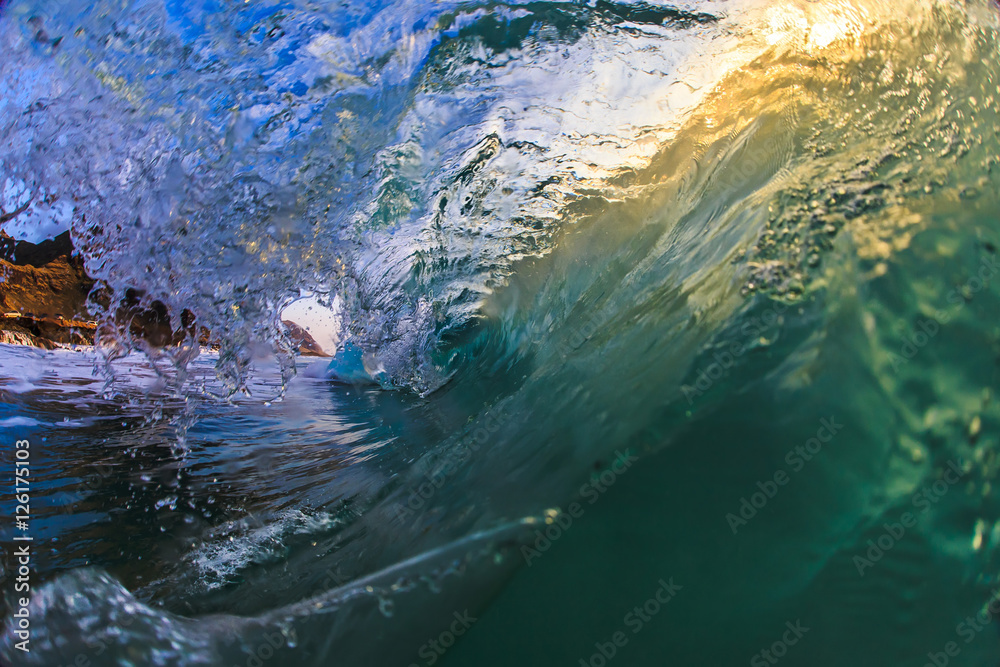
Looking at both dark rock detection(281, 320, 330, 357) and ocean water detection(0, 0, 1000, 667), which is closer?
ocean water detection(0, 0, 1000, 667)

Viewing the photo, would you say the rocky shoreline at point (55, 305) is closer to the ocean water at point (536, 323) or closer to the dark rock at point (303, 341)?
the dark rock at point (303, 341)

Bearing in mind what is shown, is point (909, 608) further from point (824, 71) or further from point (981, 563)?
point (824, 71)

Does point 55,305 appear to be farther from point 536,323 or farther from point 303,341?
point 536,323

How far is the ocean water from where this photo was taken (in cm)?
81

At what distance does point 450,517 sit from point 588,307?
0.78 m

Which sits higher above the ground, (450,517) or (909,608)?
(450,517)

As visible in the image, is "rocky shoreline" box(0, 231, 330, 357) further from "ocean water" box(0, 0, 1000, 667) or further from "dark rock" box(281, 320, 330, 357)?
"ocean water" box(0, 0, 1000, 667)

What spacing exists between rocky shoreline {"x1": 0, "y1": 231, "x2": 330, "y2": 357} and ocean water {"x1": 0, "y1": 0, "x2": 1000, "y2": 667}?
121 mm

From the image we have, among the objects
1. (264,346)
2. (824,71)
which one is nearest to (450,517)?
(264,346)

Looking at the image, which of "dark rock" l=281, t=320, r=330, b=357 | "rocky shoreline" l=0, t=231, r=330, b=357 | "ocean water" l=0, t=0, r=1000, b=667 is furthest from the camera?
"dark rock" l=281, t=320, r=330, b=357

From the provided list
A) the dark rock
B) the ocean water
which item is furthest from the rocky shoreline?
the ocean water

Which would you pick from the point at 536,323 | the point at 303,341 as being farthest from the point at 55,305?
the point at 536,323

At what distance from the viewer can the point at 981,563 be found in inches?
32.3

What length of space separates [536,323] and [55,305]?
76.1 inches
